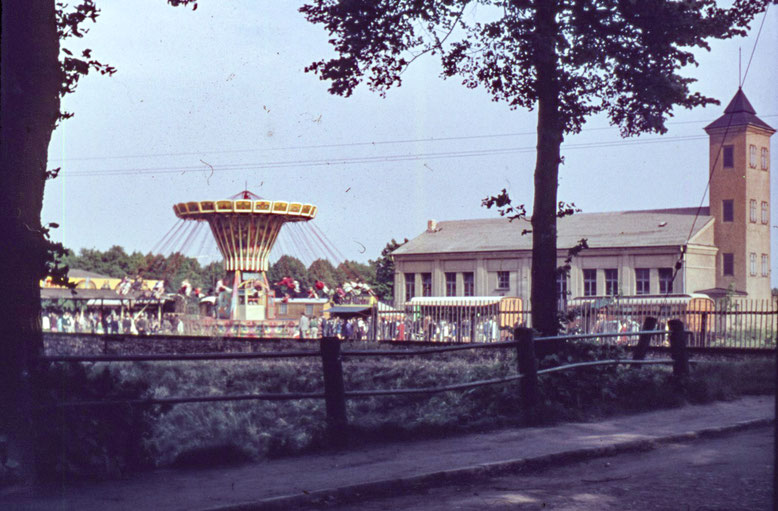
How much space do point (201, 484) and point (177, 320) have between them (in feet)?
116

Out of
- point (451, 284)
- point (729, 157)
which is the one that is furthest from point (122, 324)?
point (729, 157)

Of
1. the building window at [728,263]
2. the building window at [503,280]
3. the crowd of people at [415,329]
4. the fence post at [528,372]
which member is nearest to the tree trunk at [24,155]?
the fence post at [528,372]

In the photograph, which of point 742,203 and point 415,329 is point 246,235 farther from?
point 742,203

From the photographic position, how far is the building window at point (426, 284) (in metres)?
66.8

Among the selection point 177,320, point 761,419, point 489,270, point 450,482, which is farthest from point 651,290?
point 450,482

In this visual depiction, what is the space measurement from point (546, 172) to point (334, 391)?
242 inches

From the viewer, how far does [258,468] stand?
7762 millimetres

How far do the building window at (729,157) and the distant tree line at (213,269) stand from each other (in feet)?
89.9

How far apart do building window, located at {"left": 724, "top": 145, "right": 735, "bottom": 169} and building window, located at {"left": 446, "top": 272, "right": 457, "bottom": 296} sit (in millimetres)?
21604

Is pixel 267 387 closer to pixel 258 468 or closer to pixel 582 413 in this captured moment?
pixel 582 413

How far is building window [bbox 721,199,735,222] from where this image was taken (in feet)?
216

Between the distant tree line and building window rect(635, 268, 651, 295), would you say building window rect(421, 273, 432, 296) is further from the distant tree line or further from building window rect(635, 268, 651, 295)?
building window rect(635, 268, 651, 295)

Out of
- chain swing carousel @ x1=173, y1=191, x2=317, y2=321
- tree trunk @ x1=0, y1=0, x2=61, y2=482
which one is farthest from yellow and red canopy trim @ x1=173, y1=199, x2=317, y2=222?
tree trunk @ x1=0, y1=0, x2=61, y2=482

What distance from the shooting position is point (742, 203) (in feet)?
214
